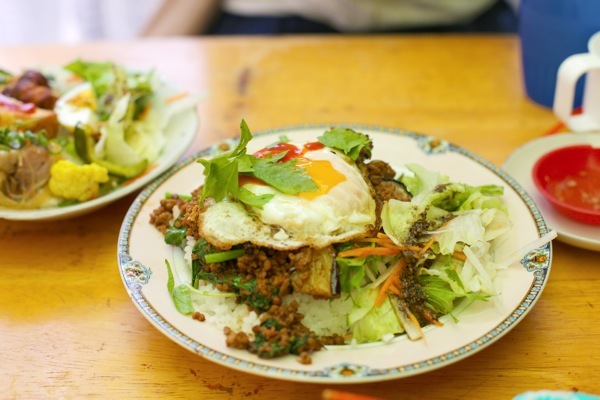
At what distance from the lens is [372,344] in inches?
65.9

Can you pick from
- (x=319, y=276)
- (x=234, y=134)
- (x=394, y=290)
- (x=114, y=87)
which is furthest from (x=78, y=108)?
(x=394, y=290)

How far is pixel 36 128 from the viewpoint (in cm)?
260

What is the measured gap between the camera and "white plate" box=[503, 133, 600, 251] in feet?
6.98

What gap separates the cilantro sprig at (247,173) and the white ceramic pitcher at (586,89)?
1.34 m

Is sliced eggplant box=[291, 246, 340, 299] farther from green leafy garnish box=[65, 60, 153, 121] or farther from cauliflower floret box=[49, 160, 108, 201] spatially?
green leafy garnish box=[65, 60, 153, 121]

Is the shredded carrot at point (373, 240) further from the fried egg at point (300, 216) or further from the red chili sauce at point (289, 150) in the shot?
the red chili sauce at point (289, 150)

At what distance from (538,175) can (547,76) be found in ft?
3.31

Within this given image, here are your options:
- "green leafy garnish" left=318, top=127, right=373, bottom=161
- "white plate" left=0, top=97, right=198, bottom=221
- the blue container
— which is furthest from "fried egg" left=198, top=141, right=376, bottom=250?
the blue container

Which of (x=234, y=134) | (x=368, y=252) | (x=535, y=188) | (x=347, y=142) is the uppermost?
(x=347, y=142)

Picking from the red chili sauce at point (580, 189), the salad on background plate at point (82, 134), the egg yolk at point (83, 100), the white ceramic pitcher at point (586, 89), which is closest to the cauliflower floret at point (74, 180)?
the salad on background plate at point (82, 134)

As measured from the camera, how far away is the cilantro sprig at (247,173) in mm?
1830

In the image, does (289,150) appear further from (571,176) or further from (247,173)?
(571,176)

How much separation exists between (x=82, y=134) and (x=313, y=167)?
3.61ft

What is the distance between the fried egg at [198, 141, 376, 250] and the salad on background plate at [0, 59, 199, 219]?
678mm
